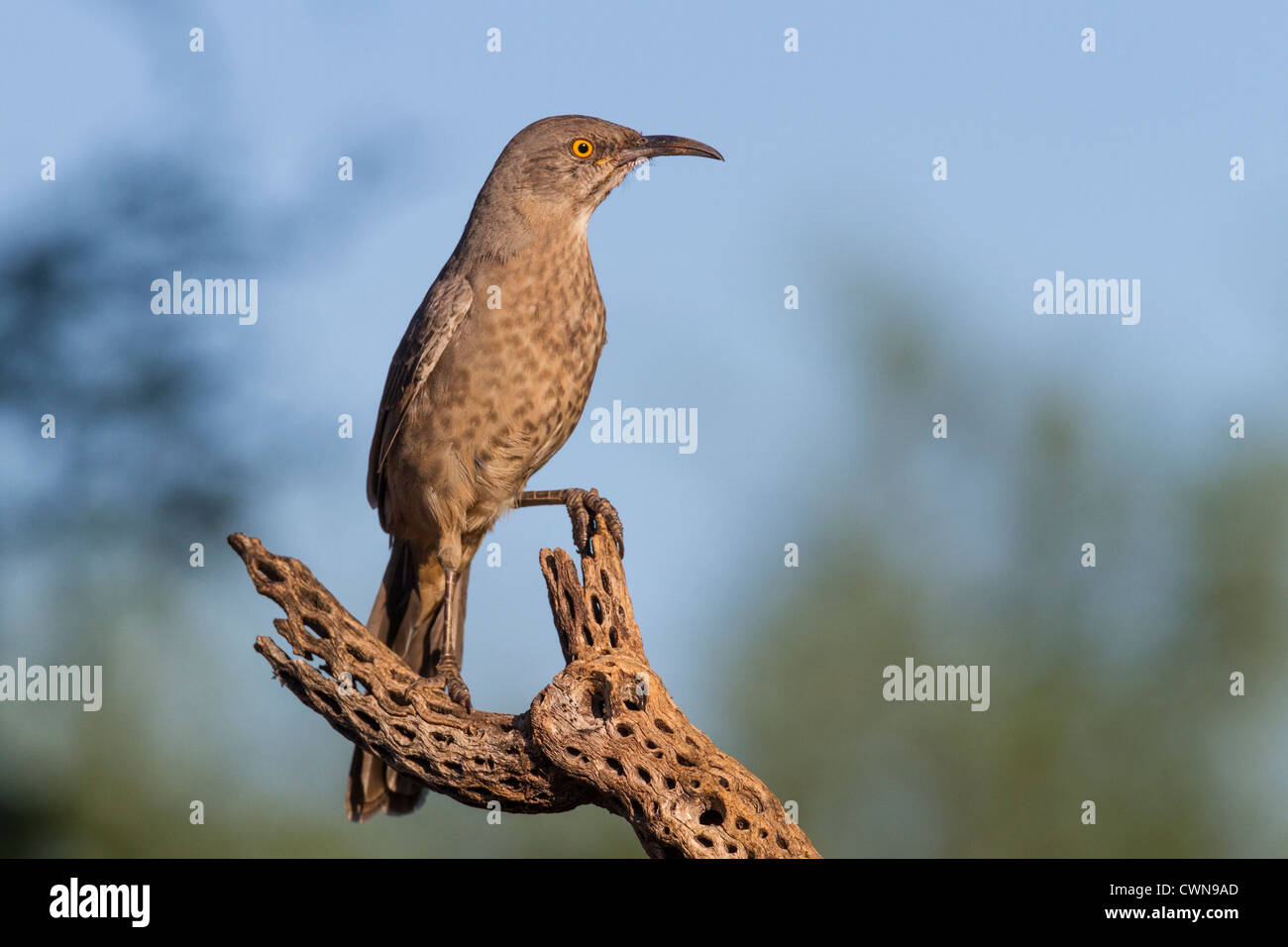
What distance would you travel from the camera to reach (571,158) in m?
6.17

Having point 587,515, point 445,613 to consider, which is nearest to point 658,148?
point 587,515

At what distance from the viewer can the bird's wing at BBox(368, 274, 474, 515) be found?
19.6 feet

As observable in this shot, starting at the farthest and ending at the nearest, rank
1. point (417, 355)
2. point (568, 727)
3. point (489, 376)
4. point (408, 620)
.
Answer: point (408, 620), point (417, 355), point (489, 376), point (568, 727)

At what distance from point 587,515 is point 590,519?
0.04 m

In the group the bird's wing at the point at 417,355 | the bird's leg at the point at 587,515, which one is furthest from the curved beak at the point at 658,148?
the bird's leg at the point at 587,515

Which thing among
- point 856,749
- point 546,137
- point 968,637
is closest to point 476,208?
point 546,137

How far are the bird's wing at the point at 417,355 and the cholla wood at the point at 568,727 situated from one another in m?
1.17

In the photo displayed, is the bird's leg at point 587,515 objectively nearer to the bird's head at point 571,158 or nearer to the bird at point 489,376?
the bird at point 489,376

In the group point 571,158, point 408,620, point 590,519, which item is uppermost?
point 571,158

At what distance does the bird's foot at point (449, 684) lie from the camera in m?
5.05

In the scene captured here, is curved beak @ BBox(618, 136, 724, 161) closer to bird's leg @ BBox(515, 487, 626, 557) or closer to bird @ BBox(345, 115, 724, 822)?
bird @ BBox(345, 115, 724, 822)

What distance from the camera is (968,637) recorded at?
13906 millimetres

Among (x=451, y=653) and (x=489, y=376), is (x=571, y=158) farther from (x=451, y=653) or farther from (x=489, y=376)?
(x=451, y=653)
